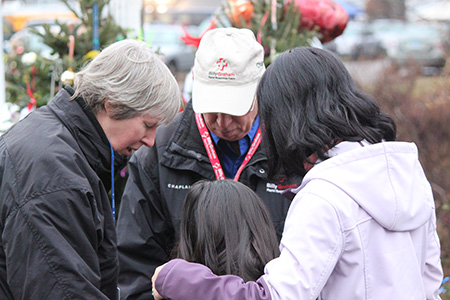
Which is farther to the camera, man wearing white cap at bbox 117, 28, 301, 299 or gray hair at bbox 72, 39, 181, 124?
man wearing white cap at bbox 117, 28, 301, 299

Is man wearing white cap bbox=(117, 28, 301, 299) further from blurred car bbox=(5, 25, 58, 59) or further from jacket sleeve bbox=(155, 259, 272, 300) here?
blurred car bbox=(5, 25, 58, 59)

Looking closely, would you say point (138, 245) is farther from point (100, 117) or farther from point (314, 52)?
point (314, 52)

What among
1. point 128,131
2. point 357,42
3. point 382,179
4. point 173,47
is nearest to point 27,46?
point 128,131

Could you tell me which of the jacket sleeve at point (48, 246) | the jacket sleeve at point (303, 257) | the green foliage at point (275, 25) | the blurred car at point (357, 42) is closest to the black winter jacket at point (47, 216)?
the jacket sleeve at point (48, 246)

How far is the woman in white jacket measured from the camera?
1797mm

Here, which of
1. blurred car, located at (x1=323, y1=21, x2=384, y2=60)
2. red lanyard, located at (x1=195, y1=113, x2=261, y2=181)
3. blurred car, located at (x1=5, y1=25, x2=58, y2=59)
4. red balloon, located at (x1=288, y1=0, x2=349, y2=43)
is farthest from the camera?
blurred car, located at (x1=323, y1=21, x2=384, y2=60)

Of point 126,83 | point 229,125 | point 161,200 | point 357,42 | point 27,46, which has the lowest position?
point 357,42

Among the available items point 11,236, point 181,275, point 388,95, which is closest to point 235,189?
point 181,275

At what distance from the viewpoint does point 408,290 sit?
1.88 metres

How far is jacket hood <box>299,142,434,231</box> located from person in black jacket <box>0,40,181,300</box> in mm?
749

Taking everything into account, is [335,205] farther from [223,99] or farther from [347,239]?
[223,99]

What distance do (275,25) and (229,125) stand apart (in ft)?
5.70

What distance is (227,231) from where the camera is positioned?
221cm

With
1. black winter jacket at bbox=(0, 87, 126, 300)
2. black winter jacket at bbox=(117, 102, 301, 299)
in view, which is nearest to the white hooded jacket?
black winter jacket at bbox=(0, 87, 126, 300)
